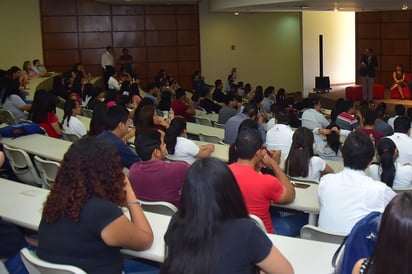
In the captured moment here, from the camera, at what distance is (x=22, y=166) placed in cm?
491

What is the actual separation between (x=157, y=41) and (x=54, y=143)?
1087 cm

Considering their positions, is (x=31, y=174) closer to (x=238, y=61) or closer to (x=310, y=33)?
(x=238, y=61)

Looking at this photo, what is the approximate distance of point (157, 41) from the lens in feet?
52.3

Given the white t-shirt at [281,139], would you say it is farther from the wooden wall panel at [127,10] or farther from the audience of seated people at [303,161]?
the wooden wall panel at [127,10]

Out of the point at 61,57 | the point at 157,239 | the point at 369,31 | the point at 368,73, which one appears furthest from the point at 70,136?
the point at 369,31

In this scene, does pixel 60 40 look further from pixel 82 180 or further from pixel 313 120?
pixel 82 180

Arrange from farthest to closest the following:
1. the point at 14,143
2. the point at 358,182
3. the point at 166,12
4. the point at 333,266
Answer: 1. the point at 166,12
2. the point at 14,143
3. the point at 358,182
4. the point at 333,266

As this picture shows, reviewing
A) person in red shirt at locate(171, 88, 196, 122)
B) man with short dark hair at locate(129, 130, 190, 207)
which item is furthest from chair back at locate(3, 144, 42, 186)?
person in red shirt at locate(171, 88, 196, 122)

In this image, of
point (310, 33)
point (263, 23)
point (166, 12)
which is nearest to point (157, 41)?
point (166, 12)

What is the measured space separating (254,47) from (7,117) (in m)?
10.6

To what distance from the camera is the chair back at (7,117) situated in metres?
7.23

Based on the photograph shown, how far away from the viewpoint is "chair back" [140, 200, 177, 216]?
3.38 m

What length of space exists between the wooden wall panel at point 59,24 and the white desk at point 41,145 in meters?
9.81

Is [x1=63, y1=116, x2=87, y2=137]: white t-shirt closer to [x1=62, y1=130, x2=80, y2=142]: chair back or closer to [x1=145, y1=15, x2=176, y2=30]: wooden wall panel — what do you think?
[x1=62, y1=130, x2=80, y2=142]: chair back
